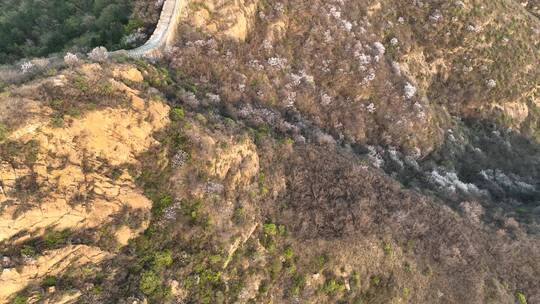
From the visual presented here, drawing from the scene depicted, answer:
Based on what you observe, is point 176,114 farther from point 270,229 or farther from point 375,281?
point 375,281

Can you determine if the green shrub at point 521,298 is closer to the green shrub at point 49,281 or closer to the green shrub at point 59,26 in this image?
the green shrub at point 49,281

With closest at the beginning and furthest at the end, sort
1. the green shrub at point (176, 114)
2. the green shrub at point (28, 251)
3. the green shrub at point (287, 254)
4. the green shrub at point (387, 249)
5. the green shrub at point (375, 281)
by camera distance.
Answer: the green shrub at point (28, 251) < the green shrub at point (176, 114) < the green shrub at point (287, 254) < the green shrub at point (375, 281) < the green shrub at point (387, 249)

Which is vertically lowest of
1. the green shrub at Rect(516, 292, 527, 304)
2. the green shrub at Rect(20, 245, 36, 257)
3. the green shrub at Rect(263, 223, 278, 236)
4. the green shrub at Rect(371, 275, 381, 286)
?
the green shrub at Rect(516, 292, 527, 304)

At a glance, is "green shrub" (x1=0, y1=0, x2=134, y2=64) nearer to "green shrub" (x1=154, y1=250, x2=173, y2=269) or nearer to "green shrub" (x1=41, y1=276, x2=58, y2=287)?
"green shrub" (x1=154, y1=250, x2=173, y2=269)

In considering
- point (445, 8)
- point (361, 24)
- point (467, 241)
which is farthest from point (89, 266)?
point (445, 8)

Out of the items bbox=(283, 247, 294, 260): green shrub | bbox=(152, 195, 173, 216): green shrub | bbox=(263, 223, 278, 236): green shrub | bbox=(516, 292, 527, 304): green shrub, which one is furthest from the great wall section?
bbox=(516, 292, 527, 304): green shrub

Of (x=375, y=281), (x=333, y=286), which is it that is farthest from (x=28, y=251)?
(x=375, y=281)

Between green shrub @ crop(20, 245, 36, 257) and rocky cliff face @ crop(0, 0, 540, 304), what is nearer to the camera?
green shrub @ crop(20, 245, 36, 257)

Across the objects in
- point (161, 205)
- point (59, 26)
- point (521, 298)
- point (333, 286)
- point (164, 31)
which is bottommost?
point (521, 298)

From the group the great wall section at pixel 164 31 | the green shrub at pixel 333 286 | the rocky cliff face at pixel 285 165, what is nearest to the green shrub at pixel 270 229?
the rocky cliff face at pixel 285 165
